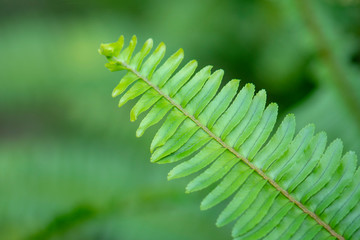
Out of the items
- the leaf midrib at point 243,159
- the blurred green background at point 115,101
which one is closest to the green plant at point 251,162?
the leaf midrib at point 243,159

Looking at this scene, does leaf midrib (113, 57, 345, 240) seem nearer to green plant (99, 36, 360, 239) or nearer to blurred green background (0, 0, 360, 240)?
green plant (99, 36, 360, 239)

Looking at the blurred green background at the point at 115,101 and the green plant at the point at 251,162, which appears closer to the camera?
the green plant at the point at 251,162

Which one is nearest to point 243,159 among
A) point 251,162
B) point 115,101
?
point 251,162

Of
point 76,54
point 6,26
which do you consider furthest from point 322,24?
point 6,26

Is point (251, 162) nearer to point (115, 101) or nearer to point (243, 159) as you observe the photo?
point (243, 159)

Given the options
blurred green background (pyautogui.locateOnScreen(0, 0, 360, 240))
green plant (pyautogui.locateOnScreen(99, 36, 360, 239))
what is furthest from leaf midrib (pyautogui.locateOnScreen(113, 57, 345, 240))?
blurred green background (pyautogui.locateOnScreen(0, 0, 360, 240))

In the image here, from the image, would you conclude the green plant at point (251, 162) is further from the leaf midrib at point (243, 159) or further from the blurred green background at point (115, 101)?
the blurred green background at point (115, 101)
